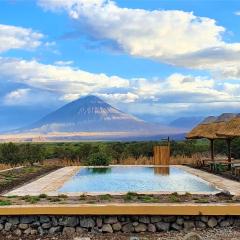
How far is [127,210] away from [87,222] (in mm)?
560

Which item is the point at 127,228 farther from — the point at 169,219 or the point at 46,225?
the point at 46,225

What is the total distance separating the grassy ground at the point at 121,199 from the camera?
7977mm

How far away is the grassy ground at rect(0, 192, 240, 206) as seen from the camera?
26.2 ft

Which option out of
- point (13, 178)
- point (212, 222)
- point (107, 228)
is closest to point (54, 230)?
point (107, 228)

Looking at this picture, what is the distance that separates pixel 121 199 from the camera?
831 cm

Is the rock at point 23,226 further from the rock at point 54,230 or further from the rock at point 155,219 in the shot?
the rock at point 155,219

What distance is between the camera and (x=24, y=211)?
7234 millimetres

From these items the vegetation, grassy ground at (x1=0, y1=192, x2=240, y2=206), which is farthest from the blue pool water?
the vegetation

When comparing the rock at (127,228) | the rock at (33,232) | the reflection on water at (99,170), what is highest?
the reflection on water at (99,170)

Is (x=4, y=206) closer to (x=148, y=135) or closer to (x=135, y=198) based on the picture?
(x=135, y=198)

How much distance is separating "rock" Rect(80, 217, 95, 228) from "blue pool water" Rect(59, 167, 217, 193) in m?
2.86

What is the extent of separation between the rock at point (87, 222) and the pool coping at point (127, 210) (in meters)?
0.13

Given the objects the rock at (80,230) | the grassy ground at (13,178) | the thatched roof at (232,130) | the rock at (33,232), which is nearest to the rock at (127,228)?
the rock at (80,230)

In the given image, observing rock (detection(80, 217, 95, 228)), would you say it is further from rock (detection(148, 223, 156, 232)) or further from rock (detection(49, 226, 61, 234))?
rock (detection(148, 223, 156, 232))
